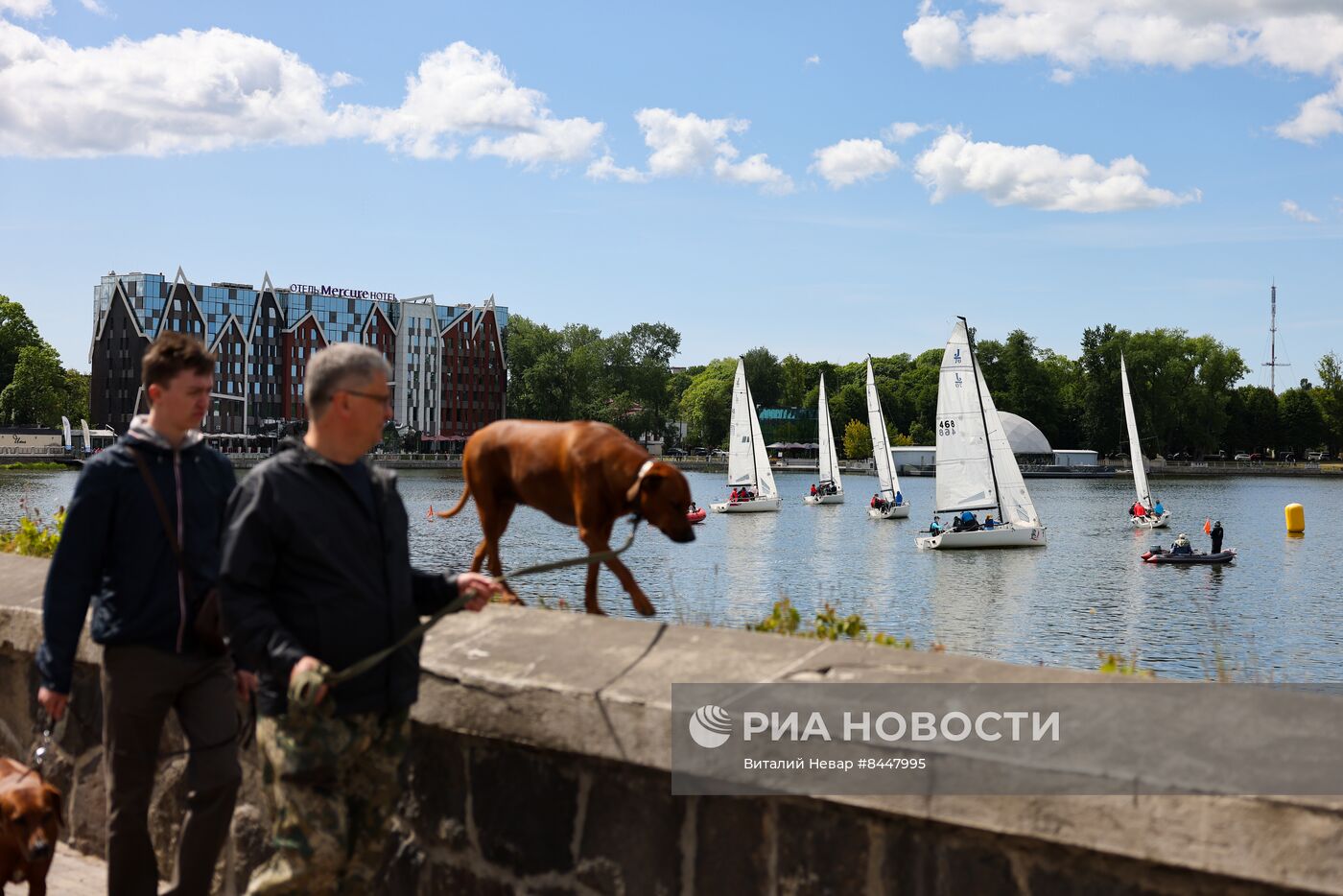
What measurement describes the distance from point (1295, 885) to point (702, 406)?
14588 centimetres

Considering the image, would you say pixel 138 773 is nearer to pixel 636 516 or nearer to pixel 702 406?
pixel 636 516

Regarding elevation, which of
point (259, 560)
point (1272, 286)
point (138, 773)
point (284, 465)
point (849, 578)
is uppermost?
point (1272, 286)

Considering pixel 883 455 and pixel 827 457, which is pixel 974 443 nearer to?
pixel 883 455

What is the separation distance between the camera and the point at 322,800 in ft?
10.4

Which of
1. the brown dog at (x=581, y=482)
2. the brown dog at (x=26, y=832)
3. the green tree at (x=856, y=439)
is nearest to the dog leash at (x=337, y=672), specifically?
the brown dog at (x=581, y=482)

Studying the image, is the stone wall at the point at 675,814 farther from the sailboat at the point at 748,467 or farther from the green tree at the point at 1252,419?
the green tree at the point at 1252,419

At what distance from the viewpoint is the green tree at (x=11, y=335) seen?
4459 inches

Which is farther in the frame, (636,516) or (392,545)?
(636,516)

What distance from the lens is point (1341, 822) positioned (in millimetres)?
2357

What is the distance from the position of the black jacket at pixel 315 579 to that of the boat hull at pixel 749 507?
73.3 metres

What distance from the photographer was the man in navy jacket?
12.2 ft

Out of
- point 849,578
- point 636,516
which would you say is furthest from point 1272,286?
point 636,516

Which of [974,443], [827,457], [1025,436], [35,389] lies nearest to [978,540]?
[974,443]

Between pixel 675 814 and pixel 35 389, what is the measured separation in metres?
126
